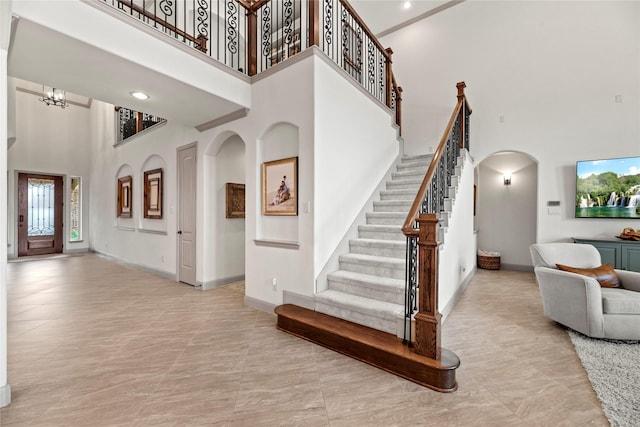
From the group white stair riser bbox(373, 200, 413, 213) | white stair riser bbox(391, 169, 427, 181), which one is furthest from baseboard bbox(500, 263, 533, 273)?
white stair riser bbox(373, 200, 413, 213)

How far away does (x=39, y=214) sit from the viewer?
8359mm

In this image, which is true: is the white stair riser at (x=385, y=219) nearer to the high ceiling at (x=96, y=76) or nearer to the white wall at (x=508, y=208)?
the high ceiling at (x=96, y=76)

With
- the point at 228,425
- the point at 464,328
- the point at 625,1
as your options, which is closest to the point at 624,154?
the point at 625,1

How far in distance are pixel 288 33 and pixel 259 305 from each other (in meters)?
3.73

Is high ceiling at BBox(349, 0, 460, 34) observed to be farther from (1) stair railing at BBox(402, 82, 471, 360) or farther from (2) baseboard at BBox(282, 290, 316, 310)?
(2) baseboard at BBox(282, 290, 316, 310)

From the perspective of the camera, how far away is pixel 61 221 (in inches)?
344

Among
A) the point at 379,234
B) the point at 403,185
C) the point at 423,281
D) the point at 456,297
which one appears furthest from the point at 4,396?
the point at 403,185

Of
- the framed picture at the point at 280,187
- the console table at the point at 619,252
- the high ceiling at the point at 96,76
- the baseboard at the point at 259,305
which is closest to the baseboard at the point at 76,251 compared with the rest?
the high ceiling at the point at 96,76

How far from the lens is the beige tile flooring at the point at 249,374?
6.12 feet

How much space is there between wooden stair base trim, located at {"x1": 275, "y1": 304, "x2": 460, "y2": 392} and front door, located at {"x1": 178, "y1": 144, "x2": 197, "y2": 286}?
101 inches

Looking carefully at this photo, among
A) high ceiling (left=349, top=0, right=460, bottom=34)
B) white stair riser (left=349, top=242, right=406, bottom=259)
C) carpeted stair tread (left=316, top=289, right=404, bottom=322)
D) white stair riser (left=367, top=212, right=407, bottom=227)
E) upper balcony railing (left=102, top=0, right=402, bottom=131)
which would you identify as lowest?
carpeted stair tread (left=316, top=289, right=404, bottom=322)

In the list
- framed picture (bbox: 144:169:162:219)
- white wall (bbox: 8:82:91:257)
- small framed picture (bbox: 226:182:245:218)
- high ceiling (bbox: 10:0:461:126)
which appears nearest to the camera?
high ceiling (bbox: 10:0:461:126)

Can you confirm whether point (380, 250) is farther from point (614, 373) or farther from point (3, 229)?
point (3, 229)

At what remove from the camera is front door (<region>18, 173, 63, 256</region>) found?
8.05 meters
